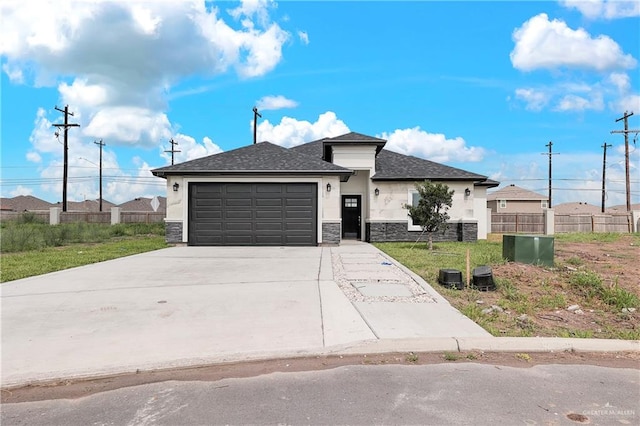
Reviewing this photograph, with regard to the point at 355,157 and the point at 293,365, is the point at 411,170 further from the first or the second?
the point at 293,365

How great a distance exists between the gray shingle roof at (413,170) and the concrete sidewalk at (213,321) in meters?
10.4

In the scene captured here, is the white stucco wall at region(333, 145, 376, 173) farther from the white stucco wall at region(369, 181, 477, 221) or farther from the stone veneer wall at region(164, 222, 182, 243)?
the stone veneer wall at region(164, 222, 182, 243)

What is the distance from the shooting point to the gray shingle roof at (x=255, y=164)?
16.7 meters

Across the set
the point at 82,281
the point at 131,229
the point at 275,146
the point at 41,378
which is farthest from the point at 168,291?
the point at 131,229

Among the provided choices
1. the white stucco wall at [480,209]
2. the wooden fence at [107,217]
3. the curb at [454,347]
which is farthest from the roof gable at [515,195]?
the curb at [454,347]

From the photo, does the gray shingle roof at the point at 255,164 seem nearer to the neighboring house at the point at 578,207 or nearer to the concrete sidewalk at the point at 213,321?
the concrete sidewalk at the point at 213,321

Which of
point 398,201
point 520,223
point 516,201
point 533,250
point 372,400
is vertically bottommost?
point 372,400

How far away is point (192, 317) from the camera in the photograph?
5984 mm

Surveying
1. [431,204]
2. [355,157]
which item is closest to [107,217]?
[355,157]

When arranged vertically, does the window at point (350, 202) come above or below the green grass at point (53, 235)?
above

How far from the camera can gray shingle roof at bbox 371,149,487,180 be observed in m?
19.3

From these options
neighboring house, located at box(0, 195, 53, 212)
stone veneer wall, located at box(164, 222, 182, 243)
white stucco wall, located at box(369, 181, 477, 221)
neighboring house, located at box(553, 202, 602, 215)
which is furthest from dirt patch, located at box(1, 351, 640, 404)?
neighboring house, located at box(0, 195, 53, 212)

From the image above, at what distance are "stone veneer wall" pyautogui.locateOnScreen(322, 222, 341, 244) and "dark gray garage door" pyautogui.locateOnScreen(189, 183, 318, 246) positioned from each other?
0.42 m

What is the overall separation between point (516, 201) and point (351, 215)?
2910cm
